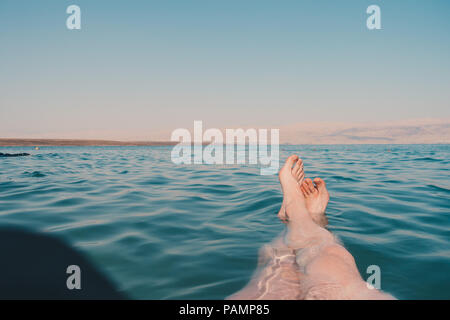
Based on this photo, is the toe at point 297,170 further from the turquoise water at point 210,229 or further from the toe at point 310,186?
the turquoise water at point 210,229

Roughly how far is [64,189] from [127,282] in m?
4.00

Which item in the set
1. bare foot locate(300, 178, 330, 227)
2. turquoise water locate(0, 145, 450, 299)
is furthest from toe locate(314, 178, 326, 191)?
turquoise water locate(0, 145, 450, 299)

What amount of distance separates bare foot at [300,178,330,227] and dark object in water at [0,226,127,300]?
7.83ft

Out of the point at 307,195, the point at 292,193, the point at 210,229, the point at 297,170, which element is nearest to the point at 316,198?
the point at 307,195

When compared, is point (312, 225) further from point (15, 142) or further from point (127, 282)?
point (15, 142)

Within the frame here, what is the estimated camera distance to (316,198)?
131 inches

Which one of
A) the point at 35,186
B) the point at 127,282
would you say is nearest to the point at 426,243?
the point at 127,282

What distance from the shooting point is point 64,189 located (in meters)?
4.98

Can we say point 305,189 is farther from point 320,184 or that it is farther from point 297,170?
point 297,170

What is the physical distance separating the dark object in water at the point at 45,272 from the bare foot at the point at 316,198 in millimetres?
2386

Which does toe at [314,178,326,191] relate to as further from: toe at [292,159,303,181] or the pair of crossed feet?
toe at [292,159,303,181]

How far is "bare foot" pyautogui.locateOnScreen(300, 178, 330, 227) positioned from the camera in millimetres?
3204

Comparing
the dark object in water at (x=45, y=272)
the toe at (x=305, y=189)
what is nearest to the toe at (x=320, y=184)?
the toe at (x=305, y=189)

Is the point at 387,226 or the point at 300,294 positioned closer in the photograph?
the point at 300,294
